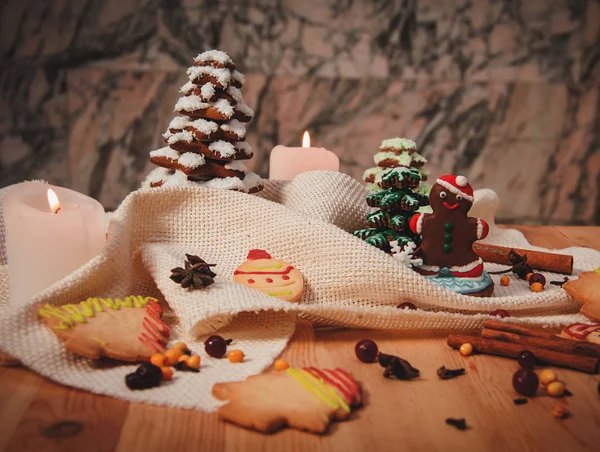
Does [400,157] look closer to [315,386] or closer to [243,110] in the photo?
[243,110]

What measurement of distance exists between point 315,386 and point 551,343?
0.38m

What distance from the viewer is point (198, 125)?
136 centimetres

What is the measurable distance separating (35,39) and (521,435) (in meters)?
1.96

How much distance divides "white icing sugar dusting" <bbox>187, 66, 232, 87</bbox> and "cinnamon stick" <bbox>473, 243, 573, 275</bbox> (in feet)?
2.02

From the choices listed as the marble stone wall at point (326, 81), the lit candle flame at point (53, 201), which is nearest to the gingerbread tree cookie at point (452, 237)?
the lit candle flame at point (53, 201)

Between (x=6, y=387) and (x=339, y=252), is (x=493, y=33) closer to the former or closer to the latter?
(x=339, y=252)

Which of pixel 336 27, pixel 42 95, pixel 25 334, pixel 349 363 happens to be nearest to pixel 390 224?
pixel 349 363

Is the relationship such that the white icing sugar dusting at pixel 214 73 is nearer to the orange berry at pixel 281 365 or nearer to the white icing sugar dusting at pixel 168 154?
the white icing sugar dusting at pixel 168 154

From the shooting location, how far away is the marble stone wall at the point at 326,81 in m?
2.18

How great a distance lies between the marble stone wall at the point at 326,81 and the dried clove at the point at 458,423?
159cm

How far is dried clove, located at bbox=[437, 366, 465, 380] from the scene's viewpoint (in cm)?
92

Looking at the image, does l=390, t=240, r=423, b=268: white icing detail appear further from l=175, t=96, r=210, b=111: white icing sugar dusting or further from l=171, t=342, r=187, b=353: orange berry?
l=175, t=96, r=210, b=111: white icing sugar dusting

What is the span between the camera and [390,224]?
1206mm

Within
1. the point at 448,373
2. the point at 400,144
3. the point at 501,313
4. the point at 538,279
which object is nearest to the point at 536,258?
the point at 538,279
